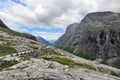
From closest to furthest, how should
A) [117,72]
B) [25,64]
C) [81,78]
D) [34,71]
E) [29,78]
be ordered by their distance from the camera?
[29,78]
[34,71]
[81,78]
[25,64]
[117,72]

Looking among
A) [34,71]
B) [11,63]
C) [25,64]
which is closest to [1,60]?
[11,63]

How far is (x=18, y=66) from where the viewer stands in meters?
70.8

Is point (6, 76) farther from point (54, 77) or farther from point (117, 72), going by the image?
point (117, 72)

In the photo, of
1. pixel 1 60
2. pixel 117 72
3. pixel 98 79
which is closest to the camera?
pixel 98 79

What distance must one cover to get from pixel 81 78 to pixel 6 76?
2013 cm

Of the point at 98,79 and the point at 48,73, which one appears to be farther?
the point at 98,79

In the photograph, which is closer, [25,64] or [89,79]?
[89,79]

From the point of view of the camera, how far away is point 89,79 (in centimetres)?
6388

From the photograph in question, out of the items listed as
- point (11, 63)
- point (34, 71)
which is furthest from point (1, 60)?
point (34, 71)

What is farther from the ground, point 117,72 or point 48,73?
point 48,73

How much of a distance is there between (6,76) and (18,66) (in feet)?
51.6

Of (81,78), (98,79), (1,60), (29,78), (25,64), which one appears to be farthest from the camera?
(1,60)

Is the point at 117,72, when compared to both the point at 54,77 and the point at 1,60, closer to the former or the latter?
the point at 1,60

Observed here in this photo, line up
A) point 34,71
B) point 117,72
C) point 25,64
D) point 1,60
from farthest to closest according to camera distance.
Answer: point 117,72 → point 1,60 → point 25,64 → point 34,71
